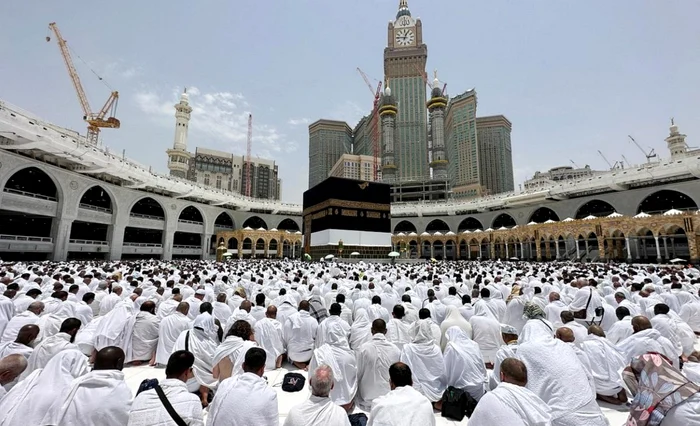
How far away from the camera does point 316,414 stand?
2.04 m

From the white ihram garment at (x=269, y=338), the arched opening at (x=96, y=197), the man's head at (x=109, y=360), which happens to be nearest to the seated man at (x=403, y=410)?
the man's head at (x=109, y=360)

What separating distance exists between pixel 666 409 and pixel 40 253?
1210 inches

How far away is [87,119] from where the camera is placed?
4747 cm

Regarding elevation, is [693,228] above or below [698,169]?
below

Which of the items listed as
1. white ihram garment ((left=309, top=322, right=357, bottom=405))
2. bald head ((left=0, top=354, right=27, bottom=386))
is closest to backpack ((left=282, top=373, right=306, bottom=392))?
white ihram garment ((left=309, top=322, right=357, bottom=405))

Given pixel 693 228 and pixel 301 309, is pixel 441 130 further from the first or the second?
pixel 301 309

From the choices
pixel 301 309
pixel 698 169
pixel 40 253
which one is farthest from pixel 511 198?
pixel 40 253

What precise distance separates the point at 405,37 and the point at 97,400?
108669mm

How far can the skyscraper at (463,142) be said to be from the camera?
3039 inches

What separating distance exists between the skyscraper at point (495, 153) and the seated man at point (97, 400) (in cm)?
9609

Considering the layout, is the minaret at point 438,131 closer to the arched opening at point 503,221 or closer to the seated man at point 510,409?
the arched opening at point 503,221

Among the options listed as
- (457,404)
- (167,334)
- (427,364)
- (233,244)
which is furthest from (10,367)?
(233,244)

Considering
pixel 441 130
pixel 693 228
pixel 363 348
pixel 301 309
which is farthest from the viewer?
pixel 441 130

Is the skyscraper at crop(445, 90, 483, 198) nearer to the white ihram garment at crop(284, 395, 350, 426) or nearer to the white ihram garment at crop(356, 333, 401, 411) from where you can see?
the white ihram garment at crop(356, 333, 401, 411)
